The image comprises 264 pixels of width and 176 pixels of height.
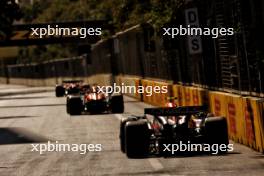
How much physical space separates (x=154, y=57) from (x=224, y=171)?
74.4ft

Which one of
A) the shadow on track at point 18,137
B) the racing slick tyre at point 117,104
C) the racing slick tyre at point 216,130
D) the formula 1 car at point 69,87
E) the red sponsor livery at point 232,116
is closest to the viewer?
the racing slick tyre at point 216,130

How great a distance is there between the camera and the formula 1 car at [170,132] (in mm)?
14398

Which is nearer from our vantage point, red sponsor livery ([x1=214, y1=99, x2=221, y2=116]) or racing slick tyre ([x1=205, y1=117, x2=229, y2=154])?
racing slick tyre ([x1=205, y1=117, x2=229, y2=154])

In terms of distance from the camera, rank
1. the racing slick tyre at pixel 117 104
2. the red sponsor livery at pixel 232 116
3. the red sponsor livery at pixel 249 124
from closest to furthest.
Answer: the red sponsor livery at pixel 249 124
the red sponsor livery at pixel 232 116
the racing slick tyre at pixel 117 104

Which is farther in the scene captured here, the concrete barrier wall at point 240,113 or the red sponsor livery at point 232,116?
the red sponsor livery at point 232,116

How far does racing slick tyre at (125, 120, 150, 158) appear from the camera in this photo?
14406mm

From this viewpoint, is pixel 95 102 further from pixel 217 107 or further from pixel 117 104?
pixel 217 107

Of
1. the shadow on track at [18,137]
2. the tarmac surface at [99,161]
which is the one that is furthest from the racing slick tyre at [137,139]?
the shadow on track at [18,137]

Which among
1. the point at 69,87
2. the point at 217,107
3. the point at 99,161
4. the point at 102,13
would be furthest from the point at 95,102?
the point at 102,13

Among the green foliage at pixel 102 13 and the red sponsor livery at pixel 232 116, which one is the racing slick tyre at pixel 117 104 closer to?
the green foliage at pixel 102 13

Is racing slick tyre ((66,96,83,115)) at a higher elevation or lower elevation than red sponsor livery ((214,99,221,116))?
lower

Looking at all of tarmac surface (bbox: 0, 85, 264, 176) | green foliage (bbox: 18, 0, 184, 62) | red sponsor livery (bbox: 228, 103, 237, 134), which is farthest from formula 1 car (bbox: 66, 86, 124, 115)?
red sponsor livery (bbox: 228, 103, 237, 134)

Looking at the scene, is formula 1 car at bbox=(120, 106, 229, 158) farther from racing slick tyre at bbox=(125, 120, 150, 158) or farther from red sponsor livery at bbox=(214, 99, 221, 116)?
red sponsor livery at bbox=(214, 99, 221, 116)

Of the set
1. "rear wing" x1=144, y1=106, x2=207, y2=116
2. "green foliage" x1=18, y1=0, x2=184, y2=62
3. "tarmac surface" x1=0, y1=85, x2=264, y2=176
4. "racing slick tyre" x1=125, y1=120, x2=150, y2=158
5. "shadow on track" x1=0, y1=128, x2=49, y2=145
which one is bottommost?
"shadow on track" x1=0, y1=128, x2=49, y2=145
